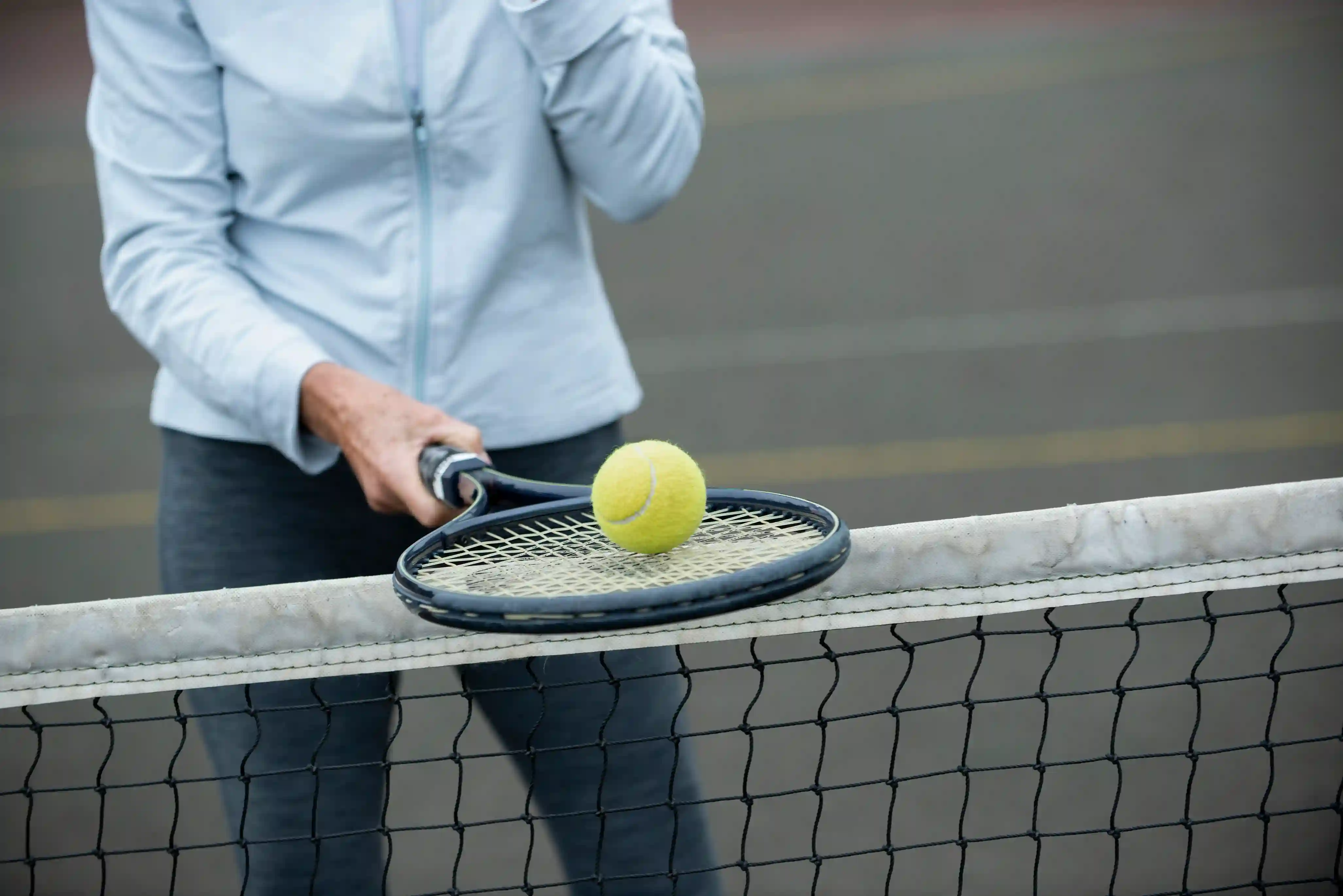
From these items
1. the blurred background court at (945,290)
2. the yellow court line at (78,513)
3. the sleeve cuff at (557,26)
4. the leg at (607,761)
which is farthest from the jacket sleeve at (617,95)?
the yellow court line at (78,513)

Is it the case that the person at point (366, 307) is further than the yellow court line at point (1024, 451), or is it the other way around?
the yellow court line at point (1024, 451)

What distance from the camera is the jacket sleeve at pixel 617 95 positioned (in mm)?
1478

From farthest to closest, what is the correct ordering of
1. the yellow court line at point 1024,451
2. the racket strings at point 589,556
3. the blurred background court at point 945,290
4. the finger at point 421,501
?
the blurred background court at point 945,290 → the yellow court line at point 1024,451 → the finger at point 421,501 → the racket strings at point 589,556

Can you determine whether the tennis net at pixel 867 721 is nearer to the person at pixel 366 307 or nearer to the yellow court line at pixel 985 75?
the person at pixel 366 307

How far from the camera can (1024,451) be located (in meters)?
4.90

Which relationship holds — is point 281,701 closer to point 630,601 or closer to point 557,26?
point 630,601

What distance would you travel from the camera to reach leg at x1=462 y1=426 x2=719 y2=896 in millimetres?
1567

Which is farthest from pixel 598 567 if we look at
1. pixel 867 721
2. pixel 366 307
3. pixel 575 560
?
pixel 867 721

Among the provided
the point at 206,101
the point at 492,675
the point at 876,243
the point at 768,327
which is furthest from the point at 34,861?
the point at 876,243

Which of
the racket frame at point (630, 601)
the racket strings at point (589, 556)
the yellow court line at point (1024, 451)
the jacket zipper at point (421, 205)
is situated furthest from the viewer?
the yellow court line at point (1024, 451)

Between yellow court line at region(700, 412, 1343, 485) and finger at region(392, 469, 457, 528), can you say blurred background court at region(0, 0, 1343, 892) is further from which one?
finger at region(392, 469, 457, 528)

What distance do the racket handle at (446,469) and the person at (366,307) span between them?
0.07m

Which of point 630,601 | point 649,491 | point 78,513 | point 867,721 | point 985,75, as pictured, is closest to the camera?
point 630,601

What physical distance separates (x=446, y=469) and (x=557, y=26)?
1.51ft
